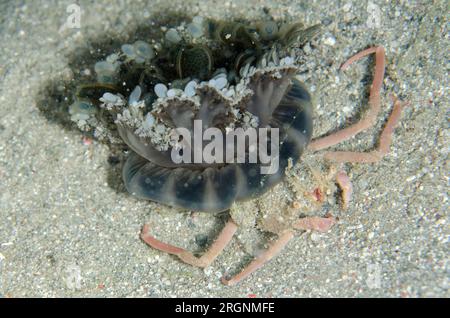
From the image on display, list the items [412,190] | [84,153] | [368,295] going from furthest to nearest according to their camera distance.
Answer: [84,153] < [412,190] < [368,295]

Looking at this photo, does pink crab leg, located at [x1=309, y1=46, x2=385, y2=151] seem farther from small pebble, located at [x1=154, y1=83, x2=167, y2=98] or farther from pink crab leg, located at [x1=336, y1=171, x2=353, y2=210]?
small pebble, located at [x1=154, y1=83, x2=167, y2=98]

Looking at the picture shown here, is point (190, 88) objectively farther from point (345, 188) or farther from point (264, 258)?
point (345, 188)

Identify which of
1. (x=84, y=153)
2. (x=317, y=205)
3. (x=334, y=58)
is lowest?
(x=317, y=205)

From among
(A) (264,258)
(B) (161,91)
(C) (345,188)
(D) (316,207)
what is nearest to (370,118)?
(C) (345,188)

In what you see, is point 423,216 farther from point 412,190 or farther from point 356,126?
point 356,126

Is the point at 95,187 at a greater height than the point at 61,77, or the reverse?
the point at 61,77

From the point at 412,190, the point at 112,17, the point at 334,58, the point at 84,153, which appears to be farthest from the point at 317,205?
the point at 112,17

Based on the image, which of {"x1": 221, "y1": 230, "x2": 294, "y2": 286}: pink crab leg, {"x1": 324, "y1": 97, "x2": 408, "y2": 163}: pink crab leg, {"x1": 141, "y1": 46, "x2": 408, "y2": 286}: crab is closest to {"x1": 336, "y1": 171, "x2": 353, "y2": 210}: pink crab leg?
{"x1": 141, "y1": 46, "x2": 408, "y2": 286}: crab
